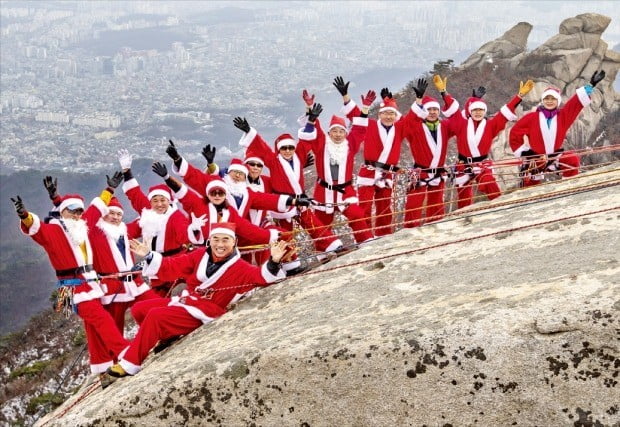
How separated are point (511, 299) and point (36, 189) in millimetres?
134989

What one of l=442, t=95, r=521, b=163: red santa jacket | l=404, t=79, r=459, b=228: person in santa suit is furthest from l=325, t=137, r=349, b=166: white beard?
l=442, t=95, r=521, b=163: red santa jacket

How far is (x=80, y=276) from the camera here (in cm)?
687

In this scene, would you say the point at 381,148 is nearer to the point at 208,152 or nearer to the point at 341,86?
the point at 341,86

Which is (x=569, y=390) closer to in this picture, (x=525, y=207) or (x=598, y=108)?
(x=525, y=207)

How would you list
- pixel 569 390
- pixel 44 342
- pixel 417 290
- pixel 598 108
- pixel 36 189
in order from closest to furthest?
1. pixel 569 390
2. pixel 417 290
3. pixel 44 342
4. pixel 598 108
5. pixel 36 189

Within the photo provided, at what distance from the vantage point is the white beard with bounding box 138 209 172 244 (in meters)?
7.91

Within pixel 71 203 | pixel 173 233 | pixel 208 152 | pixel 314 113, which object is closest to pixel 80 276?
pixel 71 203

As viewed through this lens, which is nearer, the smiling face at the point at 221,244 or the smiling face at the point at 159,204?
the smiling face at the point at 221,244

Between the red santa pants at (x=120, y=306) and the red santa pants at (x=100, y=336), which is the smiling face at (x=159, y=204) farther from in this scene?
the red santa pants at (x=100, y=336)

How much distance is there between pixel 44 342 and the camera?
26.5 metres

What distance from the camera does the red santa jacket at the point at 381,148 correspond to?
8.96 m

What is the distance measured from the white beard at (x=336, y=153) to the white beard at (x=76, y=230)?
3655 millimetres

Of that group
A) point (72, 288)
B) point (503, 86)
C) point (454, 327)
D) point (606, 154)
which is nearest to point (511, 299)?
point (454, 327)

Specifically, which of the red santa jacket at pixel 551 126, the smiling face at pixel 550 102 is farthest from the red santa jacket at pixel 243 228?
the smiling face at pixel 550 102
